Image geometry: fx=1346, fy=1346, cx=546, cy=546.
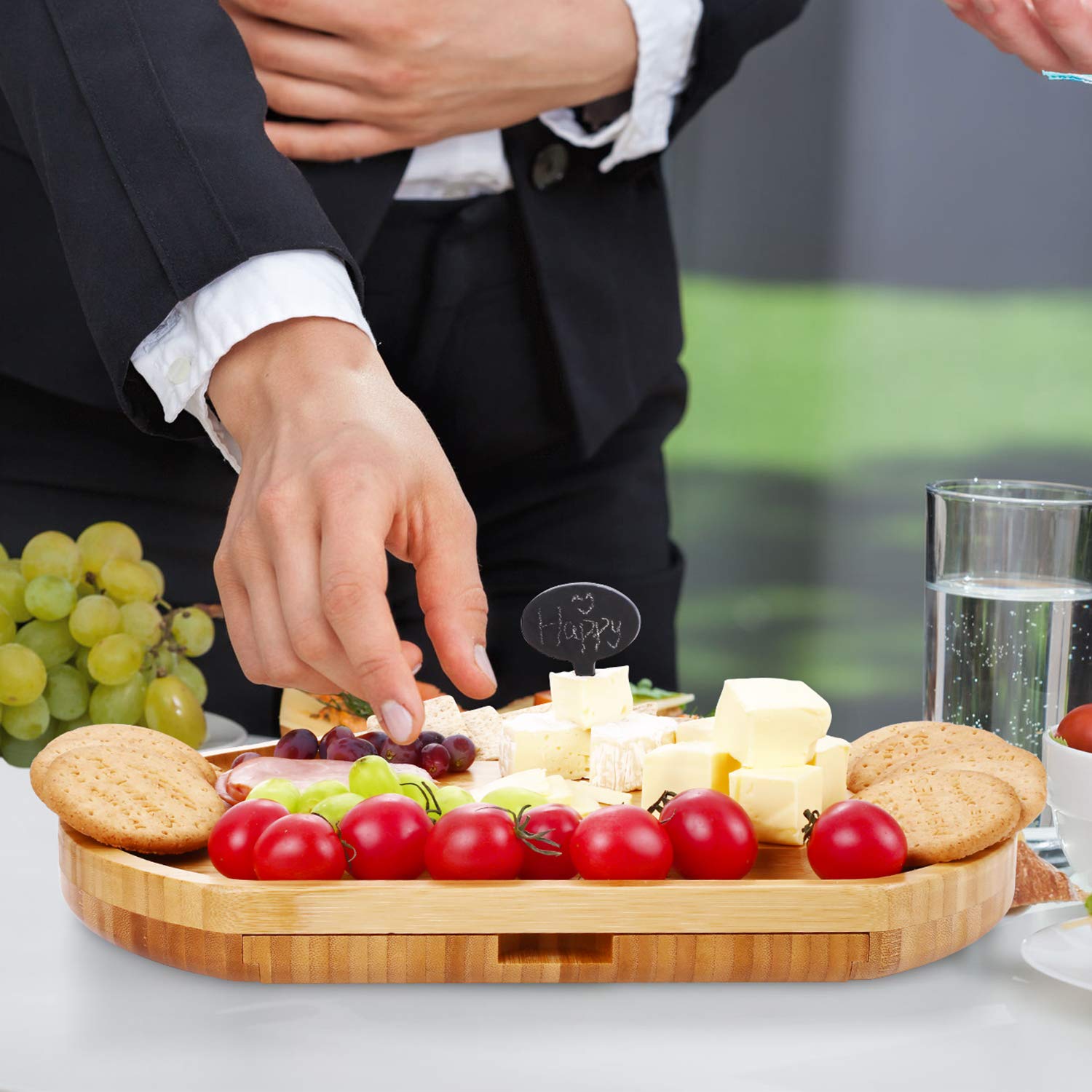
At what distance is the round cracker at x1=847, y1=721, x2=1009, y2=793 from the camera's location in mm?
798

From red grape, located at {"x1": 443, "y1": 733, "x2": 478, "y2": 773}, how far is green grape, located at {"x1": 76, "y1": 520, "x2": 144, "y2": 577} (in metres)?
0.37

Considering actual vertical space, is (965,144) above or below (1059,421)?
above

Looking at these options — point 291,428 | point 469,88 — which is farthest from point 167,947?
point 469,88

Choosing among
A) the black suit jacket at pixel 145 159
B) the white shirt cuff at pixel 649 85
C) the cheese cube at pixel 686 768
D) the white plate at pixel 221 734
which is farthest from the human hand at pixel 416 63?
the cheese cube at pixel 686 768

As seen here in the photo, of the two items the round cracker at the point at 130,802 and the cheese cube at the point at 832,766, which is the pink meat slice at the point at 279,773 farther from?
the cheese cube at the point at 832,766

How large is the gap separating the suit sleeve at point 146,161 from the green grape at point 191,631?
0.39 meters

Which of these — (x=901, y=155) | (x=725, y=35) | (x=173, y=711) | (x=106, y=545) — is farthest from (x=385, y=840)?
(x=901, y=155)

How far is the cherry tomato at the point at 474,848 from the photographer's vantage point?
2.10 feet

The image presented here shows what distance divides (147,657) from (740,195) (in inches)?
93.5

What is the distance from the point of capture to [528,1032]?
0.59 metres

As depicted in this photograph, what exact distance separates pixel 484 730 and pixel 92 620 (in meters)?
0.34

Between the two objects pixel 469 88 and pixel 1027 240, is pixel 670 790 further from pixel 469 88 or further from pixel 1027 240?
pixel 1027 240

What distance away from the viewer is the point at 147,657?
1.11m

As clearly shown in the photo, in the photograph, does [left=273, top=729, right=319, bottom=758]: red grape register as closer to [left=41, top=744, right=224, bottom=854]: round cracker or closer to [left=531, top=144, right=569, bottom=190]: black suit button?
[left=41, top=744, right=224, bottom=854]: round cracker
